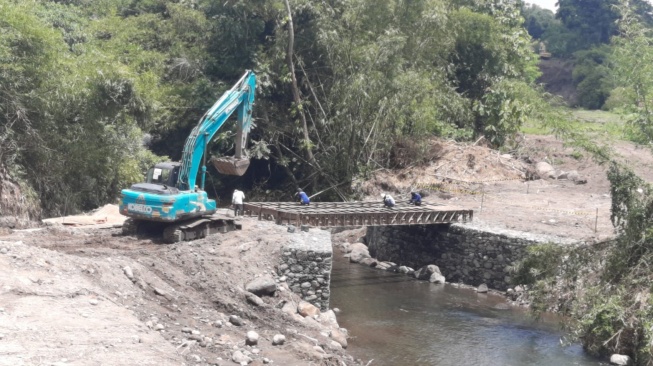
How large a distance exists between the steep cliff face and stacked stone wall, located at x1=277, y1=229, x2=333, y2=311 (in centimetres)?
978

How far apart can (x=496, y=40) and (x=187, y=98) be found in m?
16.4

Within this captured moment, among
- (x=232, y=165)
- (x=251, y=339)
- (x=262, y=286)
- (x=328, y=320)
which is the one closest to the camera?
(x=251, y=339)

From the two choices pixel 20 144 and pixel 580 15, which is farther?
pixel 580 15

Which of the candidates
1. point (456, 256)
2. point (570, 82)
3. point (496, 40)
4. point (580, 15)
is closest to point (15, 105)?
point (456, 256)

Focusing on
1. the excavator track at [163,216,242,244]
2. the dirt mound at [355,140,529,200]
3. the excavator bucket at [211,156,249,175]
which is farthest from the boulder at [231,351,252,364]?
the dirt mound at [355,140,529,200]

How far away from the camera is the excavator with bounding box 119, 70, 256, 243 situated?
735 inches

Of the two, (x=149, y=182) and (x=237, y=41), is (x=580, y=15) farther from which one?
(x=149, y=182)

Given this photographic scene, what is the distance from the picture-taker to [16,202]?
24969 millimetres

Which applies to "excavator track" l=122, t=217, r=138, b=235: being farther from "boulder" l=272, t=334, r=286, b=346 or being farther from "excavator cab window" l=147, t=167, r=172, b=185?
"boulder" l=272, t=334, r=286, b=346

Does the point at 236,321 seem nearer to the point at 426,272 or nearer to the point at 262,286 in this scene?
the point at 262,286

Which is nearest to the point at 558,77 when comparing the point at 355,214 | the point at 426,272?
the point at 426,272

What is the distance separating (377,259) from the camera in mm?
28734

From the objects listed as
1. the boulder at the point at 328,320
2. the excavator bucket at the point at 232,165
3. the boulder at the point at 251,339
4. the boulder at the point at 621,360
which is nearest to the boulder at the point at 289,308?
the boulder at the point at 328,320

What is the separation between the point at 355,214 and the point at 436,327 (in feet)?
18.3
